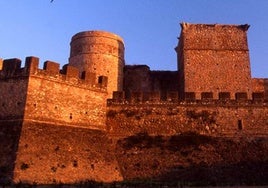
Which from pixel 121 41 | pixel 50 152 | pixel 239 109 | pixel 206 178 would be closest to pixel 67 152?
pixel 50 152

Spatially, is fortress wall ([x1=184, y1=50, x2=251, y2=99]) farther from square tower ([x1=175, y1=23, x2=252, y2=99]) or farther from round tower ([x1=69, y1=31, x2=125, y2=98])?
round tower ([x1=69, y1=31, x2=125, y2=98])

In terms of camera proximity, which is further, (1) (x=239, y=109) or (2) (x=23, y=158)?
(1) (x=239, y=109)

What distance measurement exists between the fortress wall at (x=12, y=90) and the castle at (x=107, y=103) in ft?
0.17

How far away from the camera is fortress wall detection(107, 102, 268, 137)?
22.8 m

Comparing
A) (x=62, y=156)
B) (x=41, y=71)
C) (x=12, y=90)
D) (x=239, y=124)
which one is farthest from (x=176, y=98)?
(x=12, y=90)

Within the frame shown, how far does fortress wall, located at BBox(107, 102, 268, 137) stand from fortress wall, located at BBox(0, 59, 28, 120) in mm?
5568

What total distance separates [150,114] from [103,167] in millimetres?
4937

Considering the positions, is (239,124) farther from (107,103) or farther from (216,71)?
(107,103)

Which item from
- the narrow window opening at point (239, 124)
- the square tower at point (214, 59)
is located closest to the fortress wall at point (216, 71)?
the square tower at point (214, 59)

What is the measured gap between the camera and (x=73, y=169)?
18641 millimetres

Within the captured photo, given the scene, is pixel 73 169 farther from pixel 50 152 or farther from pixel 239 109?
pixel 239 109

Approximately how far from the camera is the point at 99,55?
95.7ft

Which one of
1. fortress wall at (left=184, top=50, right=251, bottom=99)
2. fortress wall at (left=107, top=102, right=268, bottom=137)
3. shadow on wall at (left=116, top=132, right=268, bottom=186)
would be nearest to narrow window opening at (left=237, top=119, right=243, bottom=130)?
fortress wall at (left=107, top=102, right=268, bottom=137)

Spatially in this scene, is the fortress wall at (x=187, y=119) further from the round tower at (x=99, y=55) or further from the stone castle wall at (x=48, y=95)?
the round tower at (x=99, y=55)
